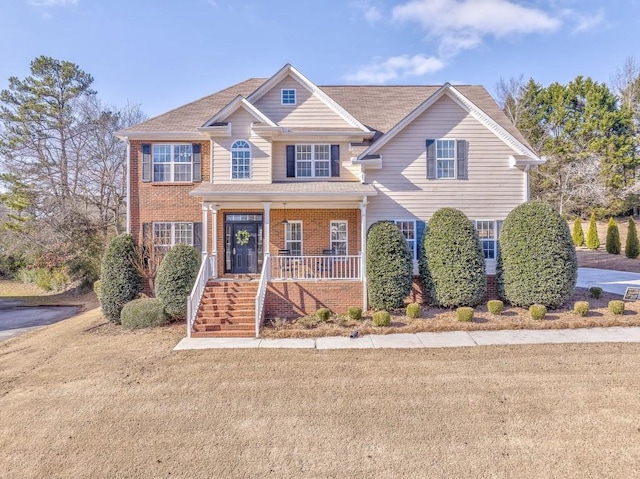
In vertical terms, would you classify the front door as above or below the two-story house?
below

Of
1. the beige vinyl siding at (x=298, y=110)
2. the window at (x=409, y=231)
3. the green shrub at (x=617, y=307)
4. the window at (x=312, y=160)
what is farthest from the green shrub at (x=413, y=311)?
the beige vinyl siding at (x=298, y=110)

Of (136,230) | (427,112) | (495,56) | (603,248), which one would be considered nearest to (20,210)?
(136,230)

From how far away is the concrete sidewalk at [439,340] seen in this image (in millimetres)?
8812

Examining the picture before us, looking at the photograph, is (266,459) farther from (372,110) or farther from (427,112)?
(372,110)

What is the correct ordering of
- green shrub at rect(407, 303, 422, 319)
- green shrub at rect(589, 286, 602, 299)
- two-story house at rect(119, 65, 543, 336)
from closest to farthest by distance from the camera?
green shrub at rect(407, 303, 422, 319)
green shrub at rect(589, 286, 602, 299)
two-story house at rect(119, 65, 543, 336)

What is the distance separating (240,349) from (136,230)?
8.12 meters

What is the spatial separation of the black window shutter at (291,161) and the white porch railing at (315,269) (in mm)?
3615

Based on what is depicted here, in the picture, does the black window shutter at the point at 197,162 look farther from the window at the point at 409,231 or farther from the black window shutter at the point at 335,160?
the window at the point at 409,231

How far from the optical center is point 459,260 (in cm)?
1098

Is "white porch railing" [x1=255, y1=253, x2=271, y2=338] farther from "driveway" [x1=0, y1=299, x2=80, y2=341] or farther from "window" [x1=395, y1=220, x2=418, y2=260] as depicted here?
"driveway" [x1=0, y1=299, x2=80, y2=341]

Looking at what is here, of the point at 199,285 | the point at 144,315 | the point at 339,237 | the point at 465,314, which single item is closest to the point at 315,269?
the point at 339,237

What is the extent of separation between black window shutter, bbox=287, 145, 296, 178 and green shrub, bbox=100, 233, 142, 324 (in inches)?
264

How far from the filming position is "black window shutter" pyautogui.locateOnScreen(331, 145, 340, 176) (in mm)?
13898

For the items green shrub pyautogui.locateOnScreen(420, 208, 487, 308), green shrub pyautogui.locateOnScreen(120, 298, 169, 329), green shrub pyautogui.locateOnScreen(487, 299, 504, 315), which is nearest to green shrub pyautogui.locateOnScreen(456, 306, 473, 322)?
green shrub pyautogui.locateOnScreen(420, 208, 487, 308)
